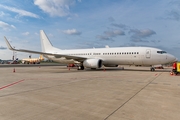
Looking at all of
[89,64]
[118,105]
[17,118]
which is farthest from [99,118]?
[89,64]

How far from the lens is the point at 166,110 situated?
14.1ft

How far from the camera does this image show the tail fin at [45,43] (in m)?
31.1

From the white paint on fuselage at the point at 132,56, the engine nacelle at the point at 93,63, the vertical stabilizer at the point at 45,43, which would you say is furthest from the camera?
the vertical stabilizer at the point at 45,43

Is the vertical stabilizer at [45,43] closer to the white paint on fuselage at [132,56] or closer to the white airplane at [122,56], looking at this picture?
the white airplane at [122,56]

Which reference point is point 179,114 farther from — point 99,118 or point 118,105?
point 99,118

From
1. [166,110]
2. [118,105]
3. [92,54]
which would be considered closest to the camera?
[166,110]

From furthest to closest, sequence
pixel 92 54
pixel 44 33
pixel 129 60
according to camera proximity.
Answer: pixel 44 33
pixel 92 54
pixel 129 60

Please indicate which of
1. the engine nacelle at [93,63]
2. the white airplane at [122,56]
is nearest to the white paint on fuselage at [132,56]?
the white airplane at [122,56]

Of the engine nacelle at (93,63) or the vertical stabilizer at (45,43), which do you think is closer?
the engine nacelle at (93,63)

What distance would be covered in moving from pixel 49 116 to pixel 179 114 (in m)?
3.58

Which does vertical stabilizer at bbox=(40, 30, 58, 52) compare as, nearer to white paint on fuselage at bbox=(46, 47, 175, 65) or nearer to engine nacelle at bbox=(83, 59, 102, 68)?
white paint on fuselage at bbox=(46, 47, 175, 65)

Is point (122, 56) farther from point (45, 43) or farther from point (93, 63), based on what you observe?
point (45, 43)

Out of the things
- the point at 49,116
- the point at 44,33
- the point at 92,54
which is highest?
the point at 44,33

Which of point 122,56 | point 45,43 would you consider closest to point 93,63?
point 122,56
